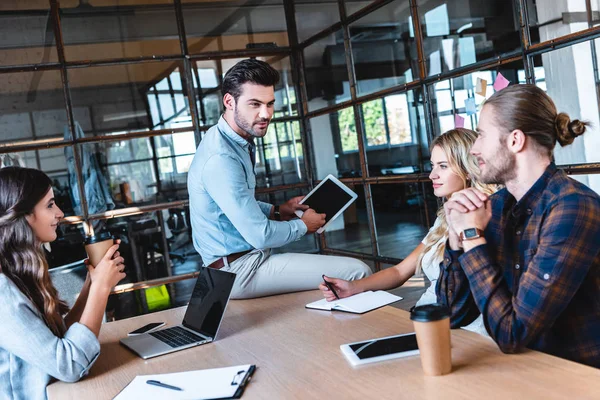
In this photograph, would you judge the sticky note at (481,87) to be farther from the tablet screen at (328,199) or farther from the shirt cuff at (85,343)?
the shirt cuff at (85,343)

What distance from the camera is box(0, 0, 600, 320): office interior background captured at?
3008 mm

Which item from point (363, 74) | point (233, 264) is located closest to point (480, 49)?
point (363, 74)

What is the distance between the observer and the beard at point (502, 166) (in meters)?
1.43

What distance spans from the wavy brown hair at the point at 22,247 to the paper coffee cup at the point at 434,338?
0.94 m

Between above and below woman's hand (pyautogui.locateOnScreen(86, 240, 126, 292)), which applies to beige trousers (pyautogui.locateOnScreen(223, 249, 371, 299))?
below

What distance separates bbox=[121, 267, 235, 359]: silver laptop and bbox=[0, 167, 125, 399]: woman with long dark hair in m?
0.16

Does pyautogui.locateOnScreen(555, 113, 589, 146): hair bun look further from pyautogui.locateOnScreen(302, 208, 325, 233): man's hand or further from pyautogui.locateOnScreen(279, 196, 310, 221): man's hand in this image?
pyautogui.locateOnScreen(279, 196, 310, 221): man's hand

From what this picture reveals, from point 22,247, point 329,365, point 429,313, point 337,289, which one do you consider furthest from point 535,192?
point 22,247

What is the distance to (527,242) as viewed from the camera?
139cm

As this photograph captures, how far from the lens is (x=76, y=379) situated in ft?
4.77

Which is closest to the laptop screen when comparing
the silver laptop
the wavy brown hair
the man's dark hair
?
the silver laptop

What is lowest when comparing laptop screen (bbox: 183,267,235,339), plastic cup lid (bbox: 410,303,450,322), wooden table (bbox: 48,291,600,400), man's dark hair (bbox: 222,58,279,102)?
wooden table (bbox: 48,291,600,400)

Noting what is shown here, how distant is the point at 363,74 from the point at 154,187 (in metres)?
1.40

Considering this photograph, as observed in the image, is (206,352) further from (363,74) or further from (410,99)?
(363,74)
